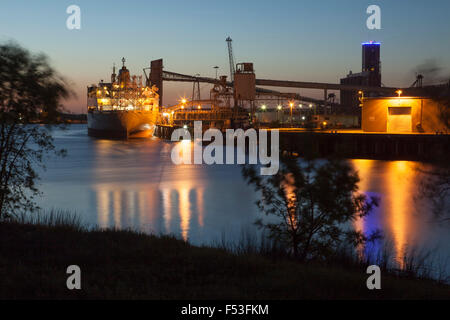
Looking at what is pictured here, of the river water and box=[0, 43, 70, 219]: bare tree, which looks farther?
the river water

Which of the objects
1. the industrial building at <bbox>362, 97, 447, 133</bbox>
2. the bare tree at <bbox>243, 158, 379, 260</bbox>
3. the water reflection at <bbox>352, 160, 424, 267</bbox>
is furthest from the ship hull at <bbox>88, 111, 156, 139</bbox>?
the bare tree at <bbox>243, 158, 379, 260</bbox>

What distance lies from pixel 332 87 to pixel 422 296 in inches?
2997

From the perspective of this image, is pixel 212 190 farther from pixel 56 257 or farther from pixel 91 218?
pixel 56 257

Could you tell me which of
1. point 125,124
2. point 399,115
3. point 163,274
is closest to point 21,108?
point 163,274

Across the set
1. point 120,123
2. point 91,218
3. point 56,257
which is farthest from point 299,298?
point 120,123

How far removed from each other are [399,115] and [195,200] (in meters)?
28.1

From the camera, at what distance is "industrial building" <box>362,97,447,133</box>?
44125 millimetres

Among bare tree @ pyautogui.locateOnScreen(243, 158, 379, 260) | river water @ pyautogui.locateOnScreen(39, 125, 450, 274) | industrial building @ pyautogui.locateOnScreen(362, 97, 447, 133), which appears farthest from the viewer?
industrial building @ pyautogui.locateOnScreen(362, 97, 447, 133)

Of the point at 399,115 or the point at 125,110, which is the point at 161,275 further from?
the point at 125,110

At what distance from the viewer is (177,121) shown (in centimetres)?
10612
